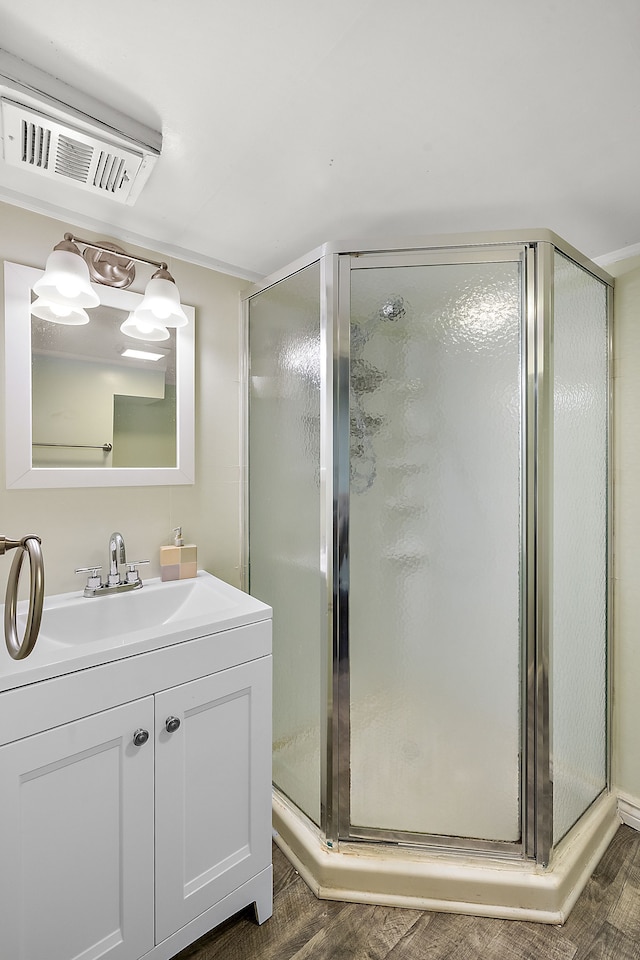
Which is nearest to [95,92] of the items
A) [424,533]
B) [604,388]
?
[424,533]

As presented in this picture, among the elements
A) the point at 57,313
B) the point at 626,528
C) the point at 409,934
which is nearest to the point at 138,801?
the point at 409,934

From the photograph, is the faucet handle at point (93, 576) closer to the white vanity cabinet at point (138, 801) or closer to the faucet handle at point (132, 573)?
the faucet handle at point (132, 573)

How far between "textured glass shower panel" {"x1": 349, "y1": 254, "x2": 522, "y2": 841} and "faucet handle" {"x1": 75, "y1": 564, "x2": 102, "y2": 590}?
84cm

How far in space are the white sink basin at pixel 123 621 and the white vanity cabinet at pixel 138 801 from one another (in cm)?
3

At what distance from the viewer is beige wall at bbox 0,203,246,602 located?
148cm

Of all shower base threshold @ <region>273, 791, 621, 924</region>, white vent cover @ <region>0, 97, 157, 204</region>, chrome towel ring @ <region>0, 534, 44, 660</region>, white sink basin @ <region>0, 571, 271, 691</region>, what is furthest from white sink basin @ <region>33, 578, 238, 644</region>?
white vent cover @ <region>0, 97, 157, 204</region>

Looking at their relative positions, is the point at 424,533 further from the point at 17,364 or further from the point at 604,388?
the point at 17,364

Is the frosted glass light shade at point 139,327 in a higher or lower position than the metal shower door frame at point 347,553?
higher

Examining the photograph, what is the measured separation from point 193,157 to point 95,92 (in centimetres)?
28

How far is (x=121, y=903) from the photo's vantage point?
3.71 ft

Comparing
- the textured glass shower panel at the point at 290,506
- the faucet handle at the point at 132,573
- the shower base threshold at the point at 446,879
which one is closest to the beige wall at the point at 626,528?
the shower base threshold at the point at 446,879

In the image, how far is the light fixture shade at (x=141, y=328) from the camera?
1638 millimetres

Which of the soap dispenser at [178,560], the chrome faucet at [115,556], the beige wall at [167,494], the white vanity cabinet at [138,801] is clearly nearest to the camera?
the white vanity cabinet at [138,801]

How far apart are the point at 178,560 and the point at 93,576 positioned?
0.30 metres
